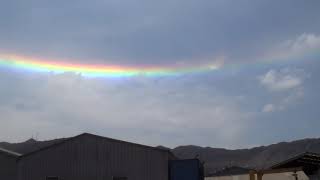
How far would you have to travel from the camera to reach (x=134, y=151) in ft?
141

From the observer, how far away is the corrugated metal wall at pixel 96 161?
1662 inches

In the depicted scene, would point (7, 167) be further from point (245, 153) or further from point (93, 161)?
point (245, 153)

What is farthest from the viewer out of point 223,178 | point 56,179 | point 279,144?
point 279,144

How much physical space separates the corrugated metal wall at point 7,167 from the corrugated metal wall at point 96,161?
1579 mm

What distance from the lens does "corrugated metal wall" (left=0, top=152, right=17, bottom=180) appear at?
43.5 meters

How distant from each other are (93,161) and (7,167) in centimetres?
687

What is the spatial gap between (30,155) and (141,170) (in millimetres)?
8102

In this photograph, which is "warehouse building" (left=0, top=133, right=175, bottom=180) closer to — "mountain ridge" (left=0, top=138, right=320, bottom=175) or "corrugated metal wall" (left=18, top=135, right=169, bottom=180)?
"corrugated metal wall" (left=18, top=135, right=169, bottom=180)

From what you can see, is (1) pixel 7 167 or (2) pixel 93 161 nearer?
(2) pixel 93 161

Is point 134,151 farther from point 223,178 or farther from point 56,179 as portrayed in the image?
point 223,178

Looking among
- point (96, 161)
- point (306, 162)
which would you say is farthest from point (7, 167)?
point (306, 162)

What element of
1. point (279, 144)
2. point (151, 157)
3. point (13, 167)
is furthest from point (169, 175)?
point (279, 144)

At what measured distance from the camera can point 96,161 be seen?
1689 inches

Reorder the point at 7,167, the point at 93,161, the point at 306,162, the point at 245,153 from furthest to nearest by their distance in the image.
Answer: the point at 245,153 < the point at 7,167 < the point at 93,161 < the point at 306,162
